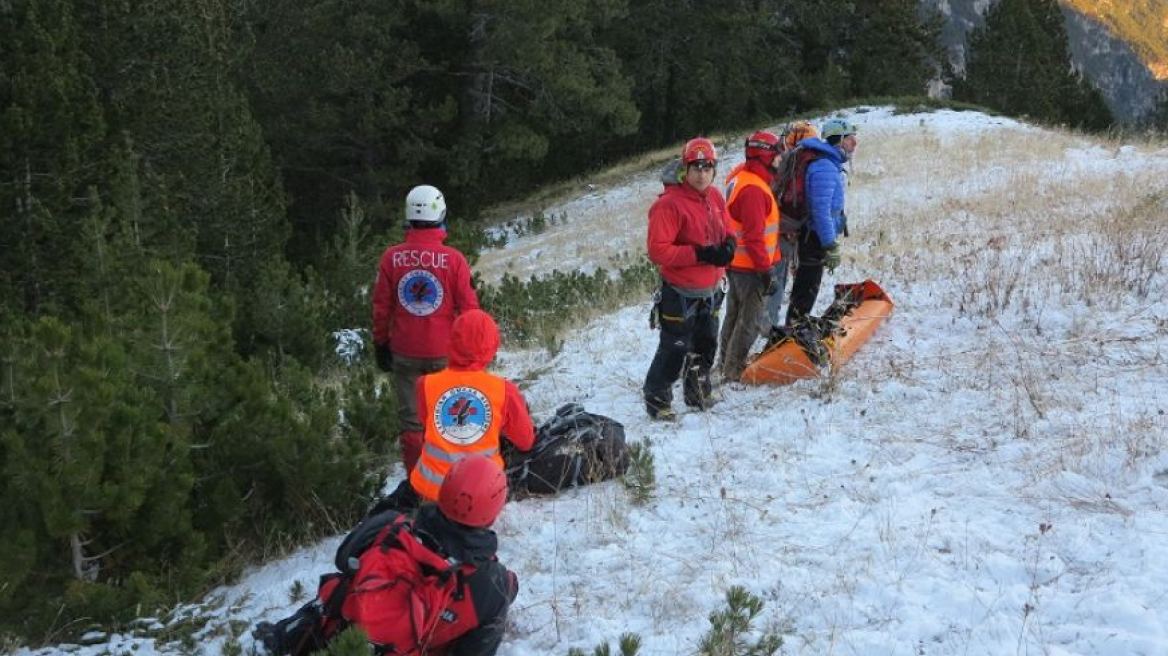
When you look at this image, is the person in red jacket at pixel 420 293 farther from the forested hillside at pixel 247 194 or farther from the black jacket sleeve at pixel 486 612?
the black jacket sleeve at pixel 486 612

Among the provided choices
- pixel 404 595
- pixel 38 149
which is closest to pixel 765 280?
pixel 404 595

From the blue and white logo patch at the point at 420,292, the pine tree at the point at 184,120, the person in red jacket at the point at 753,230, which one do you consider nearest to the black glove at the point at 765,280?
the person in red jacket at the point at 753,230

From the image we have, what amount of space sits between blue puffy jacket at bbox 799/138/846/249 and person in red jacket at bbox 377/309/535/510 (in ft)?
10.6

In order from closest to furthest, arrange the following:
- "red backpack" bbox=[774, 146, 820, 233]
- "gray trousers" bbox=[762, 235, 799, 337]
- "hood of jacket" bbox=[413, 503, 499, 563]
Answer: "hood of jacket" bbox=[413, 503, 499, 563] → "red backpack" bbox=[774, 146, 820, 233] → "gray trousers" bbox=[762, 235, 799, 337]

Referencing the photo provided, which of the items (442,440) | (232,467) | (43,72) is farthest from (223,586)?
(43,72)

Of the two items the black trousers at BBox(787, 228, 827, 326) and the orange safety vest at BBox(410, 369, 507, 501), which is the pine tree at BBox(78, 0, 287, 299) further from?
the orange safety vest at BBox(410, 369, 507, 501)

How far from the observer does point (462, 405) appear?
4.84 m

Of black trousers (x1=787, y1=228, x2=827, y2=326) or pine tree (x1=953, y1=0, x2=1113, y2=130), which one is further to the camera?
pine tree (x1=953, y1=0, x2=1113, y2=130)

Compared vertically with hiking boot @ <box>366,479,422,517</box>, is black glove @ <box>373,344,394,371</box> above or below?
above

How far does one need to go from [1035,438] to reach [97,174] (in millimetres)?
13226

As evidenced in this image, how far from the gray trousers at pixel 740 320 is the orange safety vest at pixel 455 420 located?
2754mm

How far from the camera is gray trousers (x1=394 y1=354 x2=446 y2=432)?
19.8ft

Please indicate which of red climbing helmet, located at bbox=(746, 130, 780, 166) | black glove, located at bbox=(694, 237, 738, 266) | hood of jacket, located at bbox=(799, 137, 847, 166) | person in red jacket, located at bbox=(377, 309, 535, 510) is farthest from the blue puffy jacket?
person in red jacket, located at bbox=(377, 309, 535, 510)

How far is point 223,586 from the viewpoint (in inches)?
212
